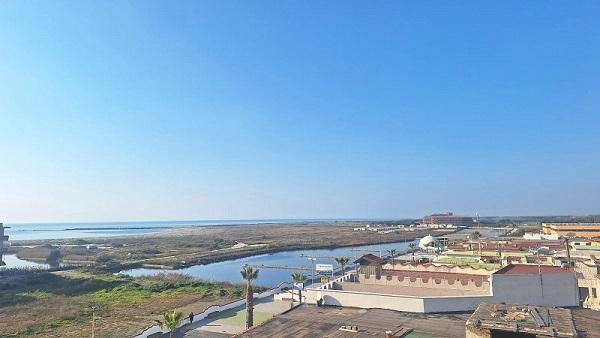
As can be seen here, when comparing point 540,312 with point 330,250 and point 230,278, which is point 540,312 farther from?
point 330,250

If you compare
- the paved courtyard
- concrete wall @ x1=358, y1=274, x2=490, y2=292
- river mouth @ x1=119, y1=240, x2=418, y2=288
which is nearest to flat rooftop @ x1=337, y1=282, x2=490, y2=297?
concrete wall @ x1=358, y1=274, x2=490, y2=292

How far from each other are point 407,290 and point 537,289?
9360 mm

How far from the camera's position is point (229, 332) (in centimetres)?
3203

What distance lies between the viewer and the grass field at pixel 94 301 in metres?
41.5

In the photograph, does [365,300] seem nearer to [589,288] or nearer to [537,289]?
[537,289]

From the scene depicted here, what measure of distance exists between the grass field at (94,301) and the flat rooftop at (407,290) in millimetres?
20025

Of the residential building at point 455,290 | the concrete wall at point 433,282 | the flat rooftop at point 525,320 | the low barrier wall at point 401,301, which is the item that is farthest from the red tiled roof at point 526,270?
the flat rooftop at point 525,320

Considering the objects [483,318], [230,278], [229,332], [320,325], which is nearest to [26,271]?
[230,278]

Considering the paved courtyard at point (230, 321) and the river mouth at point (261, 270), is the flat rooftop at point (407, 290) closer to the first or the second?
the paved courtyard at point (230, 321)

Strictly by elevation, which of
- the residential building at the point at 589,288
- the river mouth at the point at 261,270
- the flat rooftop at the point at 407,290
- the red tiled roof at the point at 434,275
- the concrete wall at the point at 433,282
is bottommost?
the river mouth at the point at 261,270

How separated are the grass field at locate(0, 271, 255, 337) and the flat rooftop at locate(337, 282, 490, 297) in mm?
20025

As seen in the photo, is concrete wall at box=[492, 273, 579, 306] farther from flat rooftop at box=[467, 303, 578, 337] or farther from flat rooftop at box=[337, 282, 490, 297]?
flat rooftop at box=[467, 303, 578, 337]

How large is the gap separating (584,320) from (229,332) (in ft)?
76.1

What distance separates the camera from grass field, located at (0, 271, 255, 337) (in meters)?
41.5
